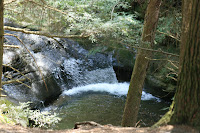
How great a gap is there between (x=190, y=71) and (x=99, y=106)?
6645mm

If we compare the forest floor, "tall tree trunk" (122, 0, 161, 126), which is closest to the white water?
"tall tree trunk" (122, 0, 161, 126)

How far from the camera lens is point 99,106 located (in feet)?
28.7

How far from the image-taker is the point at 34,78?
28.1 ft

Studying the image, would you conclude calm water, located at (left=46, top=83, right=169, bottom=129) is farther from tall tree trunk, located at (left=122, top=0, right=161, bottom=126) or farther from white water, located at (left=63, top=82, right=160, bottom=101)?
tall tree trunk, located at (left=122, top=0, right=161, bottom=126)

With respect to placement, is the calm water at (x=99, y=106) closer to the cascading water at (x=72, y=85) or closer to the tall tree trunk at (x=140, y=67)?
the cascading water at (x=72, y=85)

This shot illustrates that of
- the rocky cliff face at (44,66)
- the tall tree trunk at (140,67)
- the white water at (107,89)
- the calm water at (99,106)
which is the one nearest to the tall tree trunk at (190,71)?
the tall tree trunk at (140,67)

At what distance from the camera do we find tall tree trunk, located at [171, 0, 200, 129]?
7.84 feet

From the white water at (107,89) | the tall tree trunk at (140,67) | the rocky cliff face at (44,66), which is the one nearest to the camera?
the tall tree trunk at (140,67)

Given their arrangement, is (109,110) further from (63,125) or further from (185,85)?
(185,85)

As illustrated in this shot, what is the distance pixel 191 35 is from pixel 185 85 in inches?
25.8

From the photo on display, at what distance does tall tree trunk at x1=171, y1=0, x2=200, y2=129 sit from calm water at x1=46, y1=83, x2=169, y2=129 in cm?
500

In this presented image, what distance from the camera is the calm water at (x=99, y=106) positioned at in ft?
24.8

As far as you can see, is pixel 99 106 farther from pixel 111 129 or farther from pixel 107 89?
pixel 111 129

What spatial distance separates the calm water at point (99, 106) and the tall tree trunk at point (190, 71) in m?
5.00
